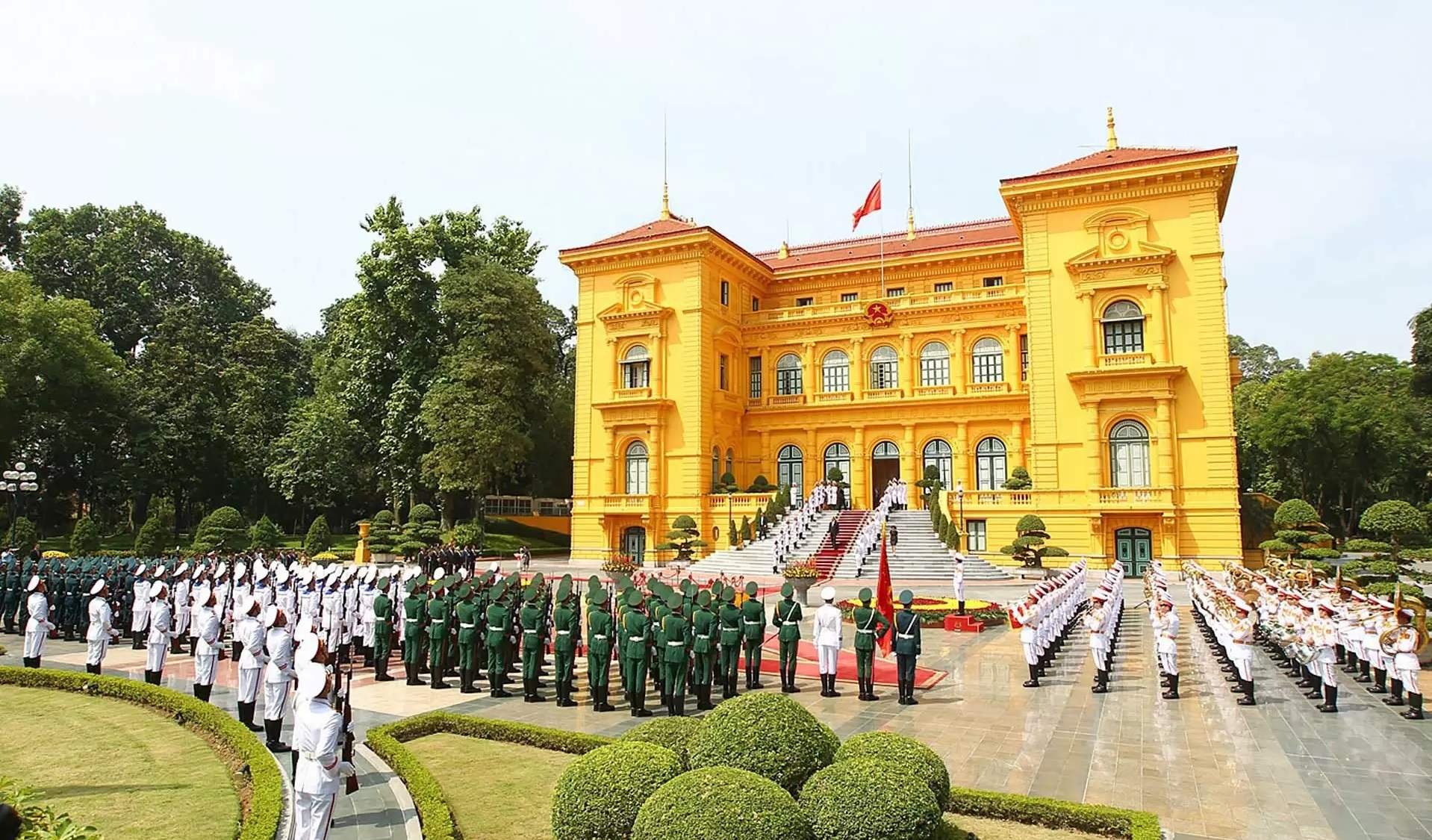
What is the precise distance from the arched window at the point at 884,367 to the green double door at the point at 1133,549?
11311 millimetres

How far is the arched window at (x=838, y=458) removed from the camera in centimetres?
3778

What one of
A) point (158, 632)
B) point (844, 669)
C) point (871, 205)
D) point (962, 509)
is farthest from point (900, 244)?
point (158, 632)

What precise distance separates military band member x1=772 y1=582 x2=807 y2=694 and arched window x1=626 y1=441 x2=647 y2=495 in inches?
976

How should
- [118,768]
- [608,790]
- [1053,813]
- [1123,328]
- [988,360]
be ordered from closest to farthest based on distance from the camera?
[608,790] < [1053,813] < [118,768] < [1123,328] < [988,360]

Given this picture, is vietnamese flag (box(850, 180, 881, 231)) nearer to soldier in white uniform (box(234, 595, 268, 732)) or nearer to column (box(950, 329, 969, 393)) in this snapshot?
column (box(950, 329, 969, 393))

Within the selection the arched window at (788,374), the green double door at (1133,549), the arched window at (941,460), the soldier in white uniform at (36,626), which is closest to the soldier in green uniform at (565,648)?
the soldier in white uniform at (36,626)

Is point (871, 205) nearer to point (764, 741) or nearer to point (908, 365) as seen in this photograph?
point (908, 365)

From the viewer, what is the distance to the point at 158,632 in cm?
1200

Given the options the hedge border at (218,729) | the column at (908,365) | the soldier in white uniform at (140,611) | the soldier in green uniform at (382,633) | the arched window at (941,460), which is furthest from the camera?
the column at (908,365)

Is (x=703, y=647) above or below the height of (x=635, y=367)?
below

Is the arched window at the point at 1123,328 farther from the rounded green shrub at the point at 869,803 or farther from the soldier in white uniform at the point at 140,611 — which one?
the soldier in white uniform at the point at 140,611

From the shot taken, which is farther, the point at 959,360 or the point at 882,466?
the point at 882,466

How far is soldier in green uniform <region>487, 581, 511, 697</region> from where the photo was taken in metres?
11.8

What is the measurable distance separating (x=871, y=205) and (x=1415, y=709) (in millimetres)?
28051
